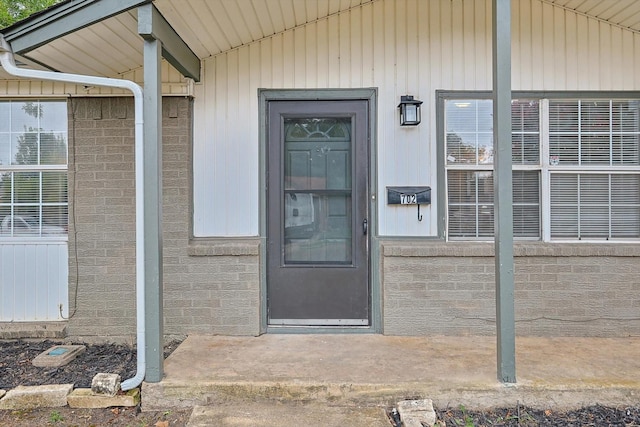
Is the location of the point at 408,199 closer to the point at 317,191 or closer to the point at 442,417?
the point at 317,191

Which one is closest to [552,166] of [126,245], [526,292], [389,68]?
Answer: [526,292]

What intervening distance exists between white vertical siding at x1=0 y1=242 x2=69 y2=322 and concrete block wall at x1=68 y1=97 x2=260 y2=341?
158 millimetres

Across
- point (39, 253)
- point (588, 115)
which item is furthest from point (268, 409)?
point (588, 115)

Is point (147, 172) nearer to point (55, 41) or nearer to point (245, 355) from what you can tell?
point (55, 41)

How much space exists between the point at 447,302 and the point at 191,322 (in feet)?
7.41

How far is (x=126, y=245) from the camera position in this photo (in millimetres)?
3658

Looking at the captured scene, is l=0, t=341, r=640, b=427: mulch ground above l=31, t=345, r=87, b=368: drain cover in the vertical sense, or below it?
below

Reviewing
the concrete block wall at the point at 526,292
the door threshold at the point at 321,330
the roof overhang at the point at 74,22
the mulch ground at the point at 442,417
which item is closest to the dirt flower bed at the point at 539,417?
the mulch ground at the point at 442,417

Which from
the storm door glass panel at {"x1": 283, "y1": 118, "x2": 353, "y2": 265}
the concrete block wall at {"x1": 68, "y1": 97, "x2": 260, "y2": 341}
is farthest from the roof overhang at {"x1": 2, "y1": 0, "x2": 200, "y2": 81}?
the storm door glass panel at {"x1": 283, "y1": 118, "x2": 353, "y2": 265}

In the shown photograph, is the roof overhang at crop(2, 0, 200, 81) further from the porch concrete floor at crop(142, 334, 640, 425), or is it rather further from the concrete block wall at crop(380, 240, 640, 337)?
the concrete block wall at crop(380, 240, 640, 337)

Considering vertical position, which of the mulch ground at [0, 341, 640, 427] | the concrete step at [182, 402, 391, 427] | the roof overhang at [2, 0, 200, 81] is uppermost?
the roof overhang at [2, 0, 200, 81]

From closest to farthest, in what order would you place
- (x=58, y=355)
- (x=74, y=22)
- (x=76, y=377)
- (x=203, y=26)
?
(x=74, y=22), (x=76, y=377), (x=203, y=26), (x=58, y=355)

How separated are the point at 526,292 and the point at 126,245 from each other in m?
3.55

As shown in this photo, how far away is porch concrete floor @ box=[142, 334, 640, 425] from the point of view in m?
2.63
